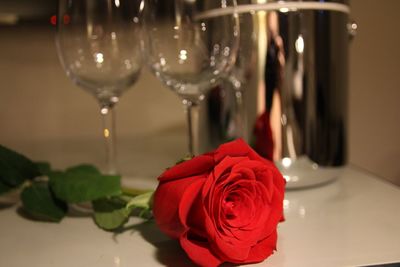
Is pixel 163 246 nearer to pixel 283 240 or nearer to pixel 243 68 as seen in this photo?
pixel 283 240

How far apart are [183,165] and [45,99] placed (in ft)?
2.05

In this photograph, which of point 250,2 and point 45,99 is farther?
point 45,99

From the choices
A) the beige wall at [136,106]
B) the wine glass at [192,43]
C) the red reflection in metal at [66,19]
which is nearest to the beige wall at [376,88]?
the beige wall at [136,106]

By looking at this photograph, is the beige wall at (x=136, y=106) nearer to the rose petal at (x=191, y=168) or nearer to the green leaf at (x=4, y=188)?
the green leaf at (x=4, y=188)

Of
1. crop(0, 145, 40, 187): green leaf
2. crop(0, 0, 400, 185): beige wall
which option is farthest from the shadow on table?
crop(0, 0, 400, 185): beige wall

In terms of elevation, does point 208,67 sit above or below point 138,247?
above

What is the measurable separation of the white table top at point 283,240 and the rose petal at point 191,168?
6cm

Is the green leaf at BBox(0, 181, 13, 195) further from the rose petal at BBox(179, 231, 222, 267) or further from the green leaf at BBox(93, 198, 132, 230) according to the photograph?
the rose petal at BBox(179, 231, 222, 267)

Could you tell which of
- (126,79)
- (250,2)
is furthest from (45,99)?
(250,2)

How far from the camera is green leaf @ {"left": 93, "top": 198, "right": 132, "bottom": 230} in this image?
39 centimetres

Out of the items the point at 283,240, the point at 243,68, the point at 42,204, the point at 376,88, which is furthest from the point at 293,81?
the point at 376,88

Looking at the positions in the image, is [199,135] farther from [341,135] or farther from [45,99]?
[45,99]

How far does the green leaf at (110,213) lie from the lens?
1.28 ft

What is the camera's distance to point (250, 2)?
0.48m
